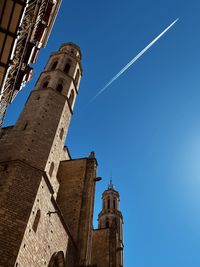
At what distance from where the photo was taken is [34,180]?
10883 mm

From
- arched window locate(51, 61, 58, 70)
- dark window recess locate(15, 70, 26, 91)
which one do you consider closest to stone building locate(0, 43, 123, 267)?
arched window locate(51, 61, 58, 70)

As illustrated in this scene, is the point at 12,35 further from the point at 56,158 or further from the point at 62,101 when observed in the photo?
the point at 62,101

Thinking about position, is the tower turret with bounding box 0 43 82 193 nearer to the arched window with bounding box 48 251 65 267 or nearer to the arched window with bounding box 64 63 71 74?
the arched window with bounding box 64 63 71 74

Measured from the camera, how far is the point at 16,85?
8.10 meters

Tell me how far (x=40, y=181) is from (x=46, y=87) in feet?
28.3

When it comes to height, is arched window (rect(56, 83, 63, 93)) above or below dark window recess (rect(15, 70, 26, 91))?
above

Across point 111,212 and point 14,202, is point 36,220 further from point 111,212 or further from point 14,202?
point 111,212

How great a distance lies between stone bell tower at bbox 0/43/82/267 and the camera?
895 cm

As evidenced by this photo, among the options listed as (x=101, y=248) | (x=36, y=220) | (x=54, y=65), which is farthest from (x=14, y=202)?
(x=54, y=65)

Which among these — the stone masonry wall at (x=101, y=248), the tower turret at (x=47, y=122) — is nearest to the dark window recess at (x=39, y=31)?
the tower turret at (x=47, y=122)

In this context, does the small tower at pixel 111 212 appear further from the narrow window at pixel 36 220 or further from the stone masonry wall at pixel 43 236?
the narrow window at pixel 36 220

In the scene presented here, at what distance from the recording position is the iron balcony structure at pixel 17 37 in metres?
6.00

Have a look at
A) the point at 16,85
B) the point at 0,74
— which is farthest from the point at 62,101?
the point at 0,74

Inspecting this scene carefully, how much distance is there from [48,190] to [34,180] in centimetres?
91
